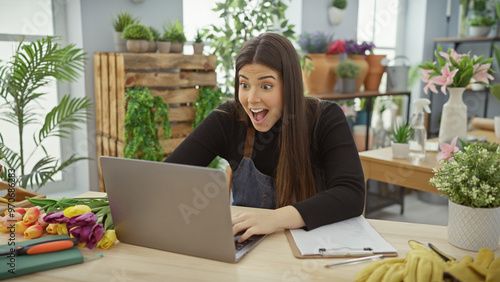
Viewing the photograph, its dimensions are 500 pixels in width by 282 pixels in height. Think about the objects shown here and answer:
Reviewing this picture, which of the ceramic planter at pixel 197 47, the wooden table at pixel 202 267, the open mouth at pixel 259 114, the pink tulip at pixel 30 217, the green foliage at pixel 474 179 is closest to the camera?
the wooden table at pixel 202 267

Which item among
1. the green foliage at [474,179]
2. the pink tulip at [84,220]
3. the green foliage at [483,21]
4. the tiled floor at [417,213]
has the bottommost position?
the tiled floor at [417,213]

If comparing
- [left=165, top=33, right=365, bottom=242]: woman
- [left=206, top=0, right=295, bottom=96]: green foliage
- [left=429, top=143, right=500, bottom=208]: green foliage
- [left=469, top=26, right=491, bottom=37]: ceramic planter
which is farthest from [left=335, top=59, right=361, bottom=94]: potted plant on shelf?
[left=429, top=143, right=500, bottom=208]: green foliage

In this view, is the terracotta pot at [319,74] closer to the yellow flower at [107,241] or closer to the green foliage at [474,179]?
the green foliage at [474,179]

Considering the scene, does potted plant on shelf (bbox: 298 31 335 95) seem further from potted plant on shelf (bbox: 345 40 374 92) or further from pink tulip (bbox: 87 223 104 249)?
pink tulip (bbox: 87 223 104 249)

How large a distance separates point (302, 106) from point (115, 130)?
1.62 meters

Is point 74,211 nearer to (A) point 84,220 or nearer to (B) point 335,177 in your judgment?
(A) point 84,220

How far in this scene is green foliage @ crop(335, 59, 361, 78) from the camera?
370cm

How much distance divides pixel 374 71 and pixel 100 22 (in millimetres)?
2478

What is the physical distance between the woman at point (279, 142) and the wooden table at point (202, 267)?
0.73 feet

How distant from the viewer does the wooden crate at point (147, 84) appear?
104 inches

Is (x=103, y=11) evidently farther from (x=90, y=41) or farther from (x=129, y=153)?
(x=129, y=153)

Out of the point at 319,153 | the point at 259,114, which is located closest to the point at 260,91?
the point at 259,114

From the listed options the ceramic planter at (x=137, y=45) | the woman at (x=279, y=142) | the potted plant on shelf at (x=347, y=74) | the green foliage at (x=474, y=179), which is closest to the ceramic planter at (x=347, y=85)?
the potted plant on shelf at (x=347, y=74)

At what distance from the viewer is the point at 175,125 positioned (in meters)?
2.90
